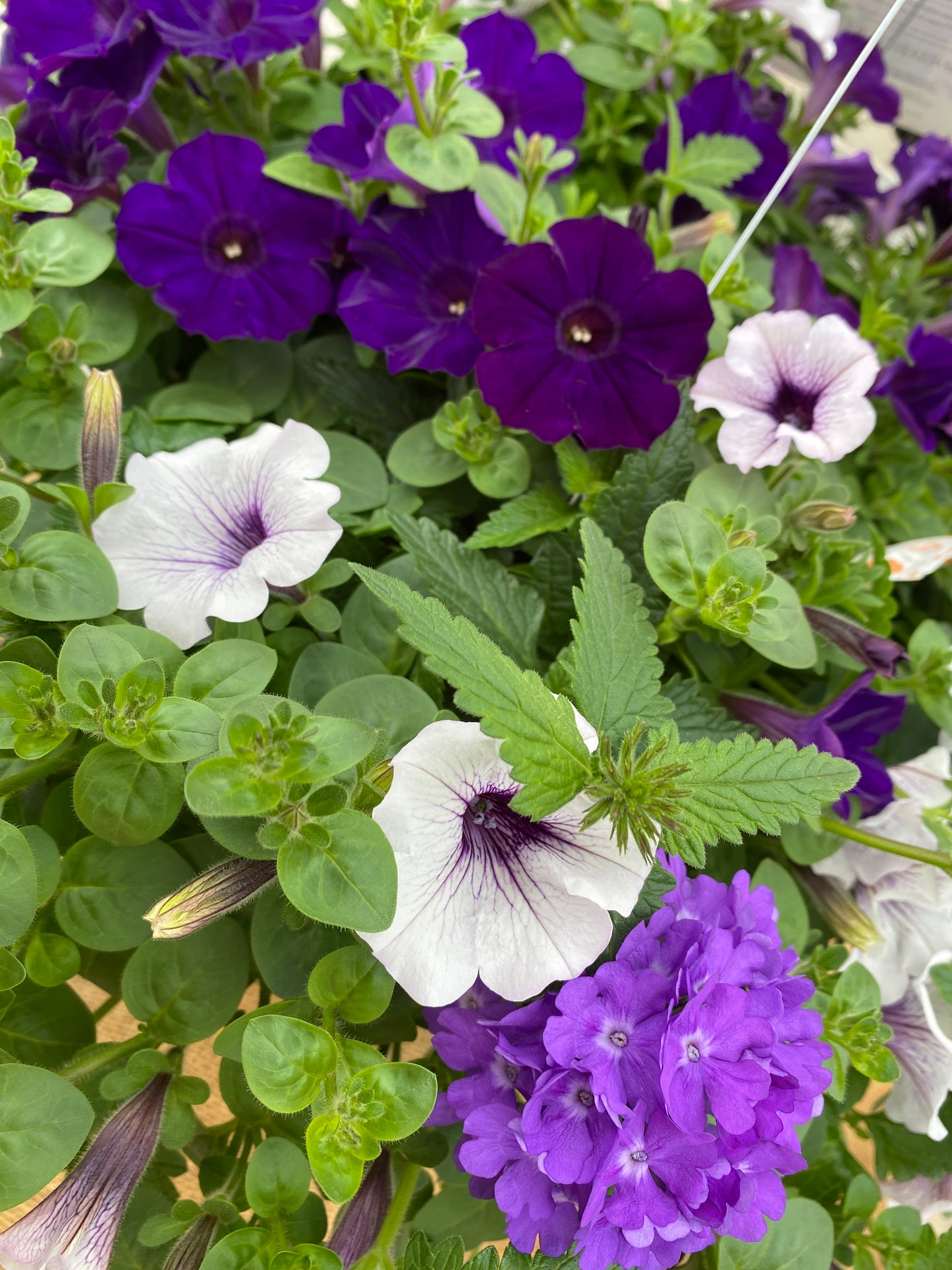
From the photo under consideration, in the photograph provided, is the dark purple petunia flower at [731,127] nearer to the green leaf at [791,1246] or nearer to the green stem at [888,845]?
the green stem at [888,845]

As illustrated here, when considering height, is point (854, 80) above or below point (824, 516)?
above

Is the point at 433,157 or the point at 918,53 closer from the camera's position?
the point at 433,157

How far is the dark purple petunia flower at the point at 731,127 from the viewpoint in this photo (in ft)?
2.16

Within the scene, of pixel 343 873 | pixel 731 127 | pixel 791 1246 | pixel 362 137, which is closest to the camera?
pixel 343 873

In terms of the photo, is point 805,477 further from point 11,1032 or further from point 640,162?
point 11,1032

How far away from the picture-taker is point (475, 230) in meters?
0.57

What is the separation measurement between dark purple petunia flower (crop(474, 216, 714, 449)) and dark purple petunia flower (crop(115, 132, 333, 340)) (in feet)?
0.42

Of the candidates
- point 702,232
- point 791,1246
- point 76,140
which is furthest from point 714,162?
point 791,1246

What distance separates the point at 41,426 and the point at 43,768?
21cm

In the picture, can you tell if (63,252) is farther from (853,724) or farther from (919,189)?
(919,189)

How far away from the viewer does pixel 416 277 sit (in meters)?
0.57

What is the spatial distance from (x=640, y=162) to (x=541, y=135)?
116mm

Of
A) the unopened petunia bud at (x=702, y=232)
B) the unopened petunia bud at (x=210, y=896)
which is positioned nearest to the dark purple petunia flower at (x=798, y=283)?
the unopened petunia bud at (x=702, y=232)

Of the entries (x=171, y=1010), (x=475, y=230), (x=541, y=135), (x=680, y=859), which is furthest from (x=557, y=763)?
(x=541, y=135)
